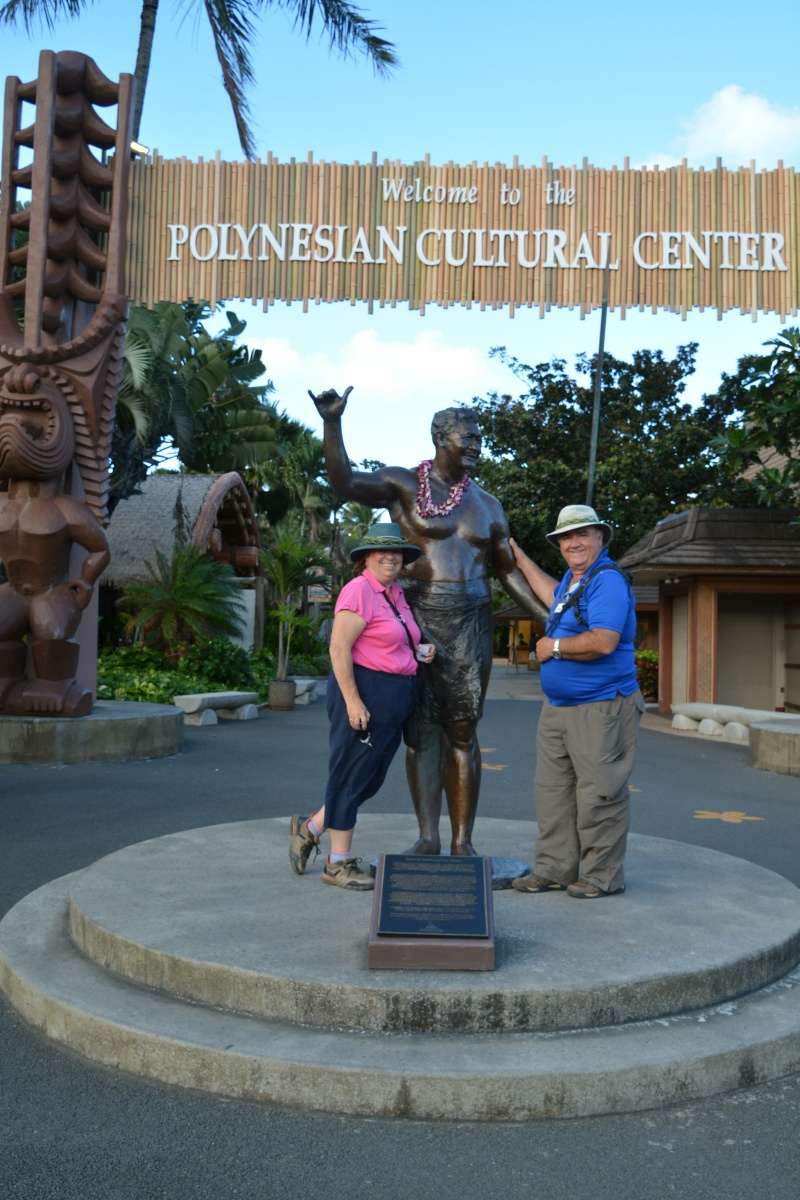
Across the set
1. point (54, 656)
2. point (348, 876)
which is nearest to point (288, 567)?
point (54, 656)

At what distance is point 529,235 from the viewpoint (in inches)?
364

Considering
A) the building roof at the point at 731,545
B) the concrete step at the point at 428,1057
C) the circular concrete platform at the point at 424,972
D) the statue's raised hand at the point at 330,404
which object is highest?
the building roof at the point at 731,545

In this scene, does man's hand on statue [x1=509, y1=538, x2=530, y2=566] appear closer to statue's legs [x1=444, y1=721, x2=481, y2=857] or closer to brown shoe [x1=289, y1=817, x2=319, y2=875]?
statue's legs [x1=444, y1=721, x2=481, y2=857]

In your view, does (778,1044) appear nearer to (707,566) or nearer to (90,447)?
(90,447)

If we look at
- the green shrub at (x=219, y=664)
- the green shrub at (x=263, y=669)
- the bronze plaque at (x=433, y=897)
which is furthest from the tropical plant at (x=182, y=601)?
the bronze plaque at (x=433, y=897)

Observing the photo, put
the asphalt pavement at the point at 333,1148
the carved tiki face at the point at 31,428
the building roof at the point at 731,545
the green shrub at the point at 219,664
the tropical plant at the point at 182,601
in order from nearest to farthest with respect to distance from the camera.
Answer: the asphalt pavement at the point at 333,1148
the carved tiki face at the point at 31,428
the building roof at the point at 731,545
the green shrub at the point at 219,664
the tropical plant at the point at 182,601

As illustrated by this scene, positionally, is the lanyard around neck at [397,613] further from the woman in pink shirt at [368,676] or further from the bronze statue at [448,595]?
the bronze statue at [448,595]

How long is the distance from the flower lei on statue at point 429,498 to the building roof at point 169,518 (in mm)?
16415

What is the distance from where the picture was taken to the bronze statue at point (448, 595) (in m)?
4.77

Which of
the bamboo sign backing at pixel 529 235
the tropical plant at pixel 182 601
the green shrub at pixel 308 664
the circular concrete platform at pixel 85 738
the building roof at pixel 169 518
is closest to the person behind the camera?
the bamboo sign backing at pixel 529 235

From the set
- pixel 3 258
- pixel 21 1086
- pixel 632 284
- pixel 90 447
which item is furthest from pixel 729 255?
pixel 21 1086

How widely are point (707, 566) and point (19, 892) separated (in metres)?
12.9

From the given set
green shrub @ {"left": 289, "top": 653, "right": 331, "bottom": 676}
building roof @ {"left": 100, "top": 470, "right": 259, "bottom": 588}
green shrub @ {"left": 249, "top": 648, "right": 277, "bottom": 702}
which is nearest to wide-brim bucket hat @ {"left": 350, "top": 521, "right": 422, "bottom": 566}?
green shrub @ {"left": 249, "top": 648, "right": 277, "bottom": 702}

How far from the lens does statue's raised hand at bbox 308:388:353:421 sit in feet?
14.5
